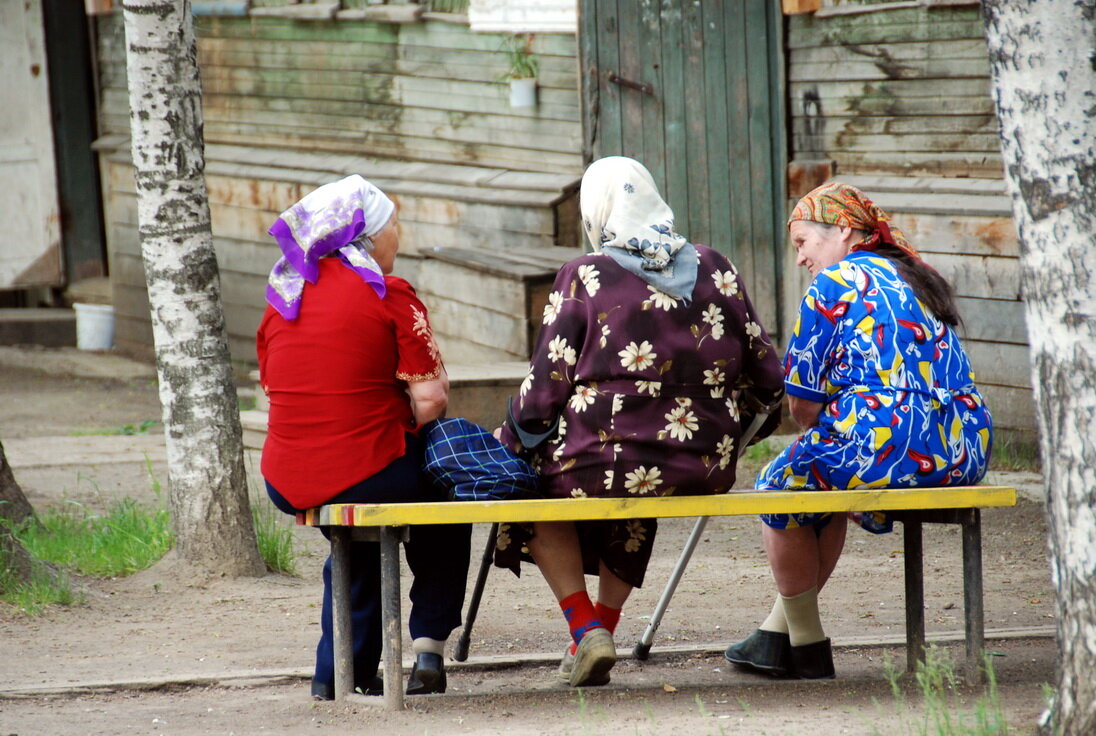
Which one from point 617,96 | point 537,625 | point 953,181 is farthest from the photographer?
point 617,96

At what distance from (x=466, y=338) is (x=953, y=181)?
10.6 ft

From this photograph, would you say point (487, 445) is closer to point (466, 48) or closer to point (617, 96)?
point (617, 96)

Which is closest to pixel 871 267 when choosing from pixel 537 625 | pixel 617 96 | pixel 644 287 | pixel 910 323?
pixel 910 323

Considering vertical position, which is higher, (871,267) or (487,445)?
(871,267)

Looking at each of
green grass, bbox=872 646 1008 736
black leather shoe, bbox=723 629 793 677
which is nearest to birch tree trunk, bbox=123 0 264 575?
black leather shoe, bbox=723 629 793 677

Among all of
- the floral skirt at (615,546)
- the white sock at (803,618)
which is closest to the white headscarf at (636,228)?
the floral skirt at (615,546)

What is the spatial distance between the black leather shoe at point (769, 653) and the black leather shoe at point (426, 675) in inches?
35.3

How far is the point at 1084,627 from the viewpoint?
2.92m

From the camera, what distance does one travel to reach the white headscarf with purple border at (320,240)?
3725 millimetres

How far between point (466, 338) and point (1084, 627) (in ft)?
20.7

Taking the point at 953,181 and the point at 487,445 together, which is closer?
the point at 487,445

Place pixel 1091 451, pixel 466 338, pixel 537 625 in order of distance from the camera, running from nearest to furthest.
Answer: pixel 1091 451
pixel 537 625
pixel 466 338

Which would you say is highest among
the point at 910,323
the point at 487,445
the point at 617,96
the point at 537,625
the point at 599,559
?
the point at 617,96

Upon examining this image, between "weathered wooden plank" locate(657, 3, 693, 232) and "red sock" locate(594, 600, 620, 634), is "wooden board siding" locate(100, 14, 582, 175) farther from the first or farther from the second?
"red sock" locate(594, 600, 620, 634)
